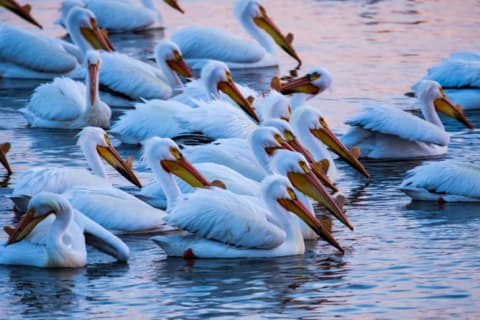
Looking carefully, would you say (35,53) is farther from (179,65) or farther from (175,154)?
(175,154)

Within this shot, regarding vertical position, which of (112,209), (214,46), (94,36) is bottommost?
(214,46)

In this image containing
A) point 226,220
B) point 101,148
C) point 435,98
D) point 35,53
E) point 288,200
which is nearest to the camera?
point 226,220

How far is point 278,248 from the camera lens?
25.2ft

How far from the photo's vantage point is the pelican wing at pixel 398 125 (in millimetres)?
10242

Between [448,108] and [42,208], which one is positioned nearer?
[42,208]

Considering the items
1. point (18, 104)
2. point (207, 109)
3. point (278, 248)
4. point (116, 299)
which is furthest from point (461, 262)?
point (18, 104)

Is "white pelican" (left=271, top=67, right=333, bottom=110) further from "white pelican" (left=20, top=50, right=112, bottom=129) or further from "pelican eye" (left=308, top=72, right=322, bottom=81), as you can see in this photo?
"white pelican" (left=20, top=50, right=112, bottom=129)

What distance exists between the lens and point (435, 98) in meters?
10.8

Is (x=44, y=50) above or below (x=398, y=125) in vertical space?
below

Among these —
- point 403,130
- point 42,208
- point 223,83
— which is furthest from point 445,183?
point 42,208

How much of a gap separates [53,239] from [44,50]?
6.89 m

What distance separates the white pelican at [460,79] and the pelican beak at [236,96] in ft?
6.98

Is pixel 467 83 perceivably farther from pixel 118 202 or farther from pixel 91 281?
pixel 91 281

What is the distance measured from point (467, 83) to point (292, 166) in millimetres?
4562
